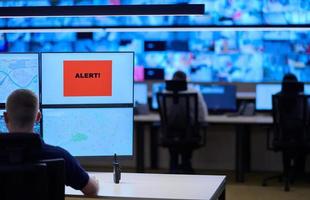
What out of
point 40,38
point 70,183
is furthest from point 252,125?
point 70,183

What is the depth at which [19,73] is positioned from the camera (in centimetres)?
382

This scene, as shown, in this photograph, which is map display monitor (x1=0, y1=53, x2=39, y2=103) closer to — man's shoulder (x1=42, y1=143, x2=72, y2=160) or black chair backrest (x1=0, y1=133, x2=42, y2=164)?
man's shoulder (x1=42, y1=143, x2=72, y2=160)

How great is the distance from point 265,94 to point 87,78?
445 cm

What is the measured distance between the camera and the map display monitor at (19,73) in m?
3.82

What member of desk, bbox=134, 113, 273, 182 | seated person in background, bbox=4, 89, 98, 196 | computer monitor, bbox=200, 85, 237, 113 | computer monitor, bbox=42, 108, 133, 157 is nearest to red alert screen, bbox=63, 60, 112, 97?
computer monitor, bbox=42, 108, 133, 157

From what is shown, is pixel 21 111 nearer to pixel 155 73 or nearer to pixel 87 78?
pixel 87 78

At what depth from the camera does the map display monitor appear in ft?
12.5

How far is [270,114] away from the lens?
802 centimetres

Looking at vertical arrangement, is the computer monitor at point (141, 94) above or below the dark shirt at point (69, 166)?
above

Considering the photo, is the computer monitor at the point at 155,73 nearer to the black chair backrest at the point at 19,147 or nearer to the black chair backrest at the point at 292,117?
the black chair backrest at the point at 292,117

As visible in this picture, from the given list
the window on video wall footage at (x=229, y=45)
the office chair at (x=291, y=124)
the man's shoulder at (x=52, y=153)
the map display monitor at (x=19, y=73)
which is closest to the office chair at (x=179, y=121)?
the office chair at (x=291, y=124)

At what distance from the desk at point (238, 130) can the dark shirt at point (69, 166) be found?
15.0ft

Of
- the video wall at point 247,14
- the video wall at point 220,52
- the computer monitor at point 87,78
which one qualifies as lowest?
the computer monitor at point 87,78

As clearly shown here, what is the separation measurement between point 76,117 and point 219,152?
4.76 m
